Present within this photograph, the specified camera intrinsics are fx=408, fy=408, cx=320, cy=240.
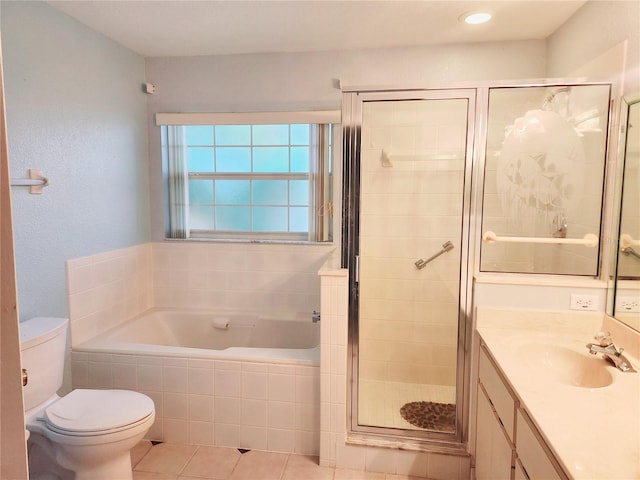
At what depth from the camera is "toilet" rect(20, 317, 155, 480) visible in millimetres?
1766

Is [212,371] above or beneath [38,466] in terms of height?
above

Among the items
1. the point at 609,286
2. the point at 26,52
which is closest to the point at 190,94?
the point at 26,52

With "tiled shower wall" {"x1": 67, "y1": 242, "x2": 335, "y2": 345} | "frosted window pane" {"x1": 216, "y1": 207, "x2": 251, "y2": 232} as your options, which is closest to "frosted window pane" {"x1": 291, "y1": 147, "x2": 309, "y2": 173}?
"frosted window pane" {"x1": 216, "y1": 207, "x2": 251, "y2": 232}

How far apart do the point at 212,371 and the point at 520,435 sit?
1.64m

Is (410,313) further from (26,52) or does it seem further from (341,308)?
(26,52)

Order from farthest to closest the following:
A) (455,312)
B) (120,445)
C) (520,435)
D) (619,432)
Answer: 1. (455,312)
2. (120,445)
3. (520,435)
4. (619,432)

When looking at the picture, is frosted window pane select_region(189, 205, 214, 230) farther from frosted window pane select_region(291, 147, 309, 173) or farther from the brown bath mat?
the brown bath mat

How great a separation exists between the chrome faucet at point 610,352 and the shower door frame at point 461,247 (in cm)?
64

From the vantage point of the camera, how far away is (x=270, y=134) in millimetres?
3254

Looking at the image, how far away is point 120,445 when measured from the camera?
1.81 m

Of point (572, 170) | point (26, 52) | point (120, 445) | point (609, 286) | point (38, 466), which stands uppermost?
point (26, 52)

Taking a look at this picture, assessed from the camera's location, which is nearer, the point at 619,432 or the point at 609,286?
the point at 619,432

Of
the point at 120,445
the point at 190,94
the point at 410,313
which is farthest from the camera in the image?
the point at 190,94

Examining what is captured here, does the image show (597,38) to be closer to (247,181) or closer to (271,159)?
(271,159)
